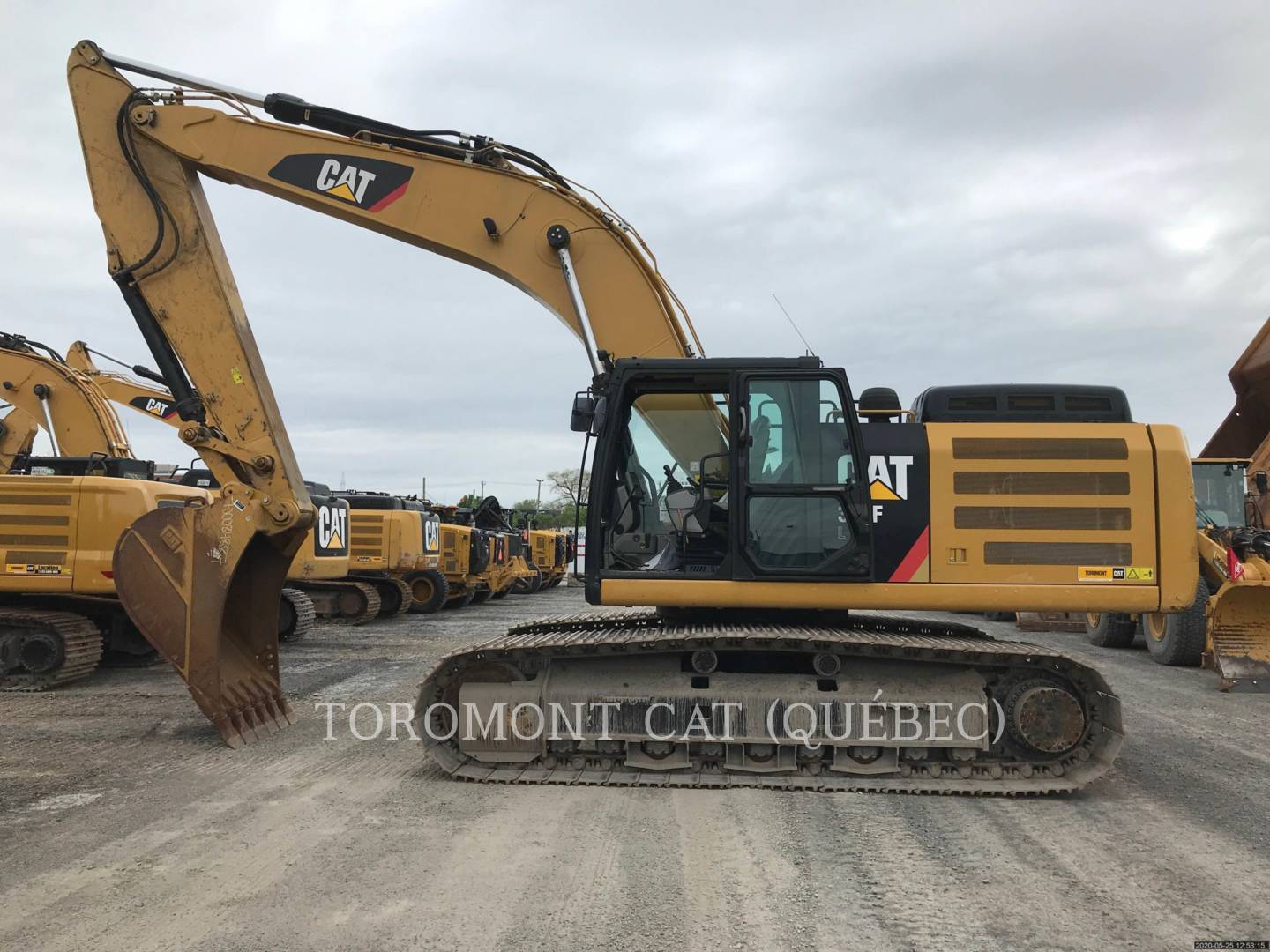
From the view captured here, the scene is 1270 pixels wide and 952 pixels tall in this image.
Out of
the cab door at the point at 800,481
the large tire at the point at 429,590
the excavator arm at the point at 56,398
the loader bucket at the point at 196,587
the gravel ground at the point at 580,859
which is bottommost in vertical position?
the gravel ground at the point at 580,859

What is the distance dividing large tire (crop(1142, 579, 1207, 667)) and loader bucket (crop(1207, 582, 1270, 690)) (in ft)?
2.32

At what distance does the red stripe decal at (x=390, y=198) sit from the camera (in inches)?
271

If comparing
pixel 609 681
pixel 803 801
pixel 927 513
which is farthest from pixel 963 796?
pixel 609 681

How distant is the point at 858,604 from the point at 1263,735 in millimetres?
3855

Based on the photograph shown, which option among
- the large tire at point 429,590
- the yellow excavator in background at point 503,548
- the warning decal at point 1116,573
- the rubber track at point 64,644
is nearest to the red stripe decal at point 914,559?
the warning decal at point 1116,573

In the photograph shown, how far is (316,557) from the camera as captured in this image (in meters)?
11.9

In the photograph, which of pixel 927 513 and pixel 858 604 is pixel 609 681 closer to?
pixel 858 604

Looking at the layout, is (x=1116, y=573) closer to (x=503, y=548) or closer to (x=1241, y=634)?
(x=1241, y=634)

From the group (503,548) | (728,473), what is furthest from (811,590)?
(503,548)

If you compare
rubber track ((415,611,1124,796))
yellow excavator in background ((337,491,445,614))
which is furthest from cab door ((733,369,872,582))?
yellow excavator in background ((337,491,445,614))

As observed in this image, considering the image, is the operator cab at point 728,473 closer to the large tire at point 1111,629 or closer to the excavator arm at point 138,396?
the large tire at point 1111,629

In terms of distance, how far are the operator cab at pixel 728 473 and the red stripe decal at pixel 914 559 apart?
0.21 meters

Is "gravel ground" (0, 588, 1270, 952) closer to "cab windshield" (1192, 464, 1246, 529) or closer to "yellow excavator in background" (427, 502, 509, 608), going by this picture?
"cab windshield" (1192, 464, 1246, 529)

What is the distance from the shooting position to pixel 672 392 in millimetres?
5840
